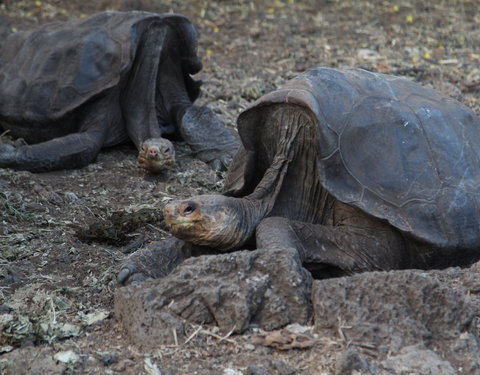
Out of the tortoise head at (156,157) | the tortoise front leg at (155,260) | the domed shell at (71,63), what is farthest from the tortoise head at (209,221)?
the domed shell at (71,63)

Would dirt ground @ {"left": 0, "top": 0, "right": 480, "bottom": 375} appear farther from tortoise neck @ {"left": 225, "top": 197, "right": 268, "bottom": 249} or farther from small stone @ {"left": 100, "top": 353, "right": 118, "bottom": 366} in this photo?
tortoise neck @ {"left": 225, "top": 197, "right": 268, "bottom": 249}

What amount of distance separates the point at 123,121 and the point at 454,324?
377 cm

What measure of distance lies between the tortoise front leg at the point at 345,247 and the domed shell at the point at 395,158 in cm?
15

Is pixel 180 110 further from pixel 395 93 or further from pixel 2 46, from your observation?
pixel 395 93

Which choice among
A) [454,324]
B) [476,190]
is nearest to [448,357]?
[454,324]

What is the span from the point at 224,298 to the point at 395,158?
1.15 m

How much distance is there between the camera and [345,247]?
378 centimetres

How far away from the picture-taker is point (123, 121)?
6281 millimetres

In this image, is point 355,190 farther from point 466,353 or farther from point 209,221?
point 466,353

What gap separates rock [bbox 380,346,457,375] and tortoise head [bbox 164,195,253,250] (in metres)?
1.13

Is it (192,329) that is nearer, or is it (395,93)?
(192,329)

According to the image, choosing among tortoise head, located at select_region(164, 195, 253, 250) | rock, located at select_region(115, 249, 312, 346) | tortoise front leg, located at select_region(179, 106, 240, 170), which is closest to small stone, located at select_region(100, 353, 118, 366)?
rock, located at select_region(115, 249, 312, 346)

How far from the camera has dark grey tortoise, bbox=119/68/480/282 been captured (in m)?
3.70

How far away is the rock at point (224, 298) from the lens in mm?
3018
